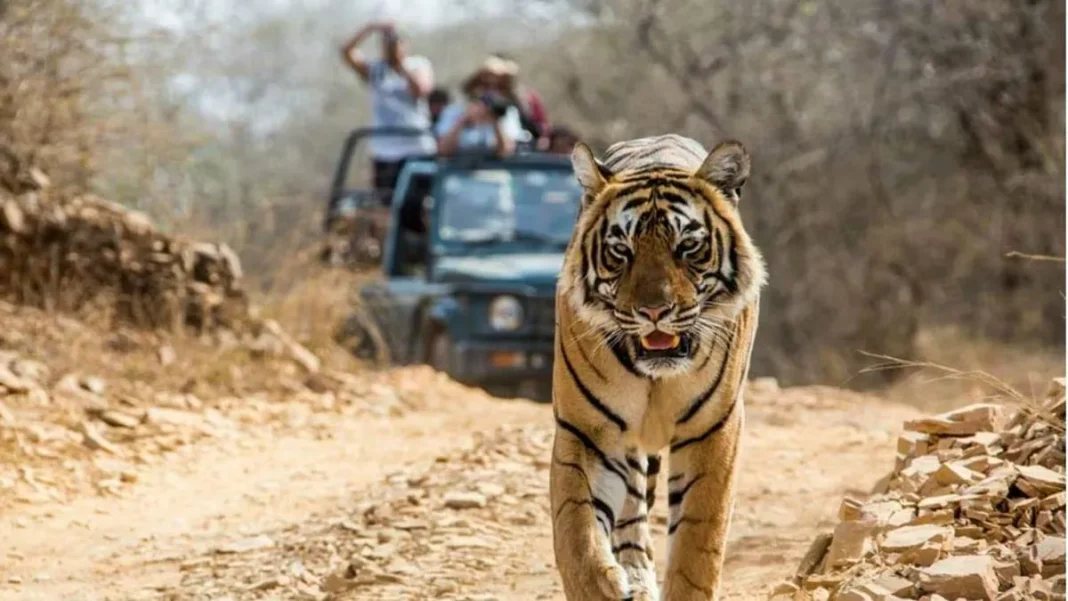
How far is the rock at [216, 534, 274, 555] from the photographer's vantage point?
6070mm

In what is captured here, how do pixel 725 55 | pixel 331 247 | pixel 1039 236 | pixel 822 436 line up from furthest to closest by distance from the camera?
pixel 725 55 → pixel 1039 236 → pixel 331 247 → pixel 822 436

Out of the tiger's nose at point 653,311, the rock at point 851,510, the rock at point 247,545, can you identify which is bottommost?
the rock at point 247,545

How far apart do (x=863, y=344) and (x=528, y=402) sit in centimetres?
591

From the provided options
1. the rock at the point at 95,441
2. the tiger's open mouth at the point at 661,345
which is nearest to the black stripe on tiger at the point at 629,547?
the tiger's open mouth at the point at 661,345

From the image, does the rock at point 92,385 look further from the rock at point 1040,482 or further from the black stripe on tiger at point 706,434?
the rock at point 1040,482

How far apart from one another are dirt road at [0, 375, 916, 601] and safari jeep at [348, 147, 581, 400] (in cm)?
178

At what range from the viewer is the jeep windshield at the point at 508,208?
11.4 metres

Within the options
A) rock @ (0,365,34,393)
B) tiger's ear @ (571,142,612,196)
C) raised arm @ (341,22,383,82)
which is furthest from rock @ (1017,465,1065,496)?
raised arm @ (341,22,383,82)

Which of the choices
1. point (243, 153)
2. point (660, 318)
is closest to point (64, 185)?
point (660, 318)

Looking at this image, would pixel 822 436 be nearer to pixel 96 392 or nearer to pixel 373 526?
pixel 373 526

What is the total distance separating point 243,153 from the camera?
1152 inches

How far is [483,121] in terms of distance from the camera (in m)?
12.1

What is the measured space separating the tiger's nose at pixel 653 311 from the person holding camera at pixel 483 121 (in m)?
7.13

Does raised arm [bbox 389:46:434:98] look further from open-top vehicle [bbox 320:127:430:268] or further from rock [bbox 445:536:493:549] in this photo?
rock [bbox 445:536:493:549]
